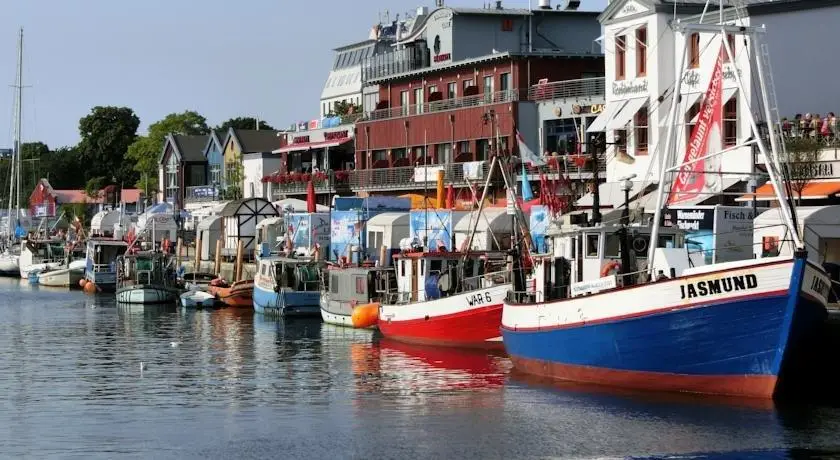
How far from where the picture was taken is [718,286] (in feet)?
117

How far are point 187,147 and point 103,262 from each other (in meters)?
46.4

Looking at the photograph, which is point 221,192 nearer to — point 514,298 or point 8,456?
point 514,298

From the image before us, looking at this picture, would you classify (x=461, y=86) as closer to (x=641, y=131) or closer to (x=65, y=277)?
(x=641, y=131)

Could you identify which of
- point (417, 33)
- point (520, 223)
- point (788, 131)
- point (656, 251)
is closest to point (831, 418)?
point (656, 251)

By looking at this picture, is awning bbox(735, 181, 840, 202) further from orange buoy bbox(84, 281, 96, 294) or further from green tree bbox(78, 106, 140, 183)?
green tree bbox(78, 106, 140, 183)

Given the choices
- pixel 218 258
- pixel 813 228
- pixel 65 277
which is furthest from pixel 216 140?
pixel 813 228

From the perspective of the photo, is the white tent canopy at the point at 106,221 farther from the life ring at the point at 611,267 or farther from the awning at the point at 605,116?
the life ring at the point at 611,267

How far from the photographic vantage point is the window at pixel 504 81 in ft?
280

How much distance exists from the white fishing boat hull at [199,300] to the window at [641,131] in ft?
87.1

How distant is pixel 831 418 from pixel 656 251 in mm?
6610

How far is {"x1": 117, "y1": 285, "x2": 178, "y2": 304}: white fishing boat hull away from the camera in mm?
83625

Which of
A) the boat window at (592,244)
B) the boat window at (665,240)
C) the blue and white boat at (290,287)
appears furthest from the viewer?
the blue and white boat at (290,287)

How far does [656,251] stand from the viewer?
130 ft

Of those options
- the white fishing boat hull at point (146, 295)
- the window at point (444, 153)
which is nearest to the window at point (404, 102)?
the window at point (444, 153)
